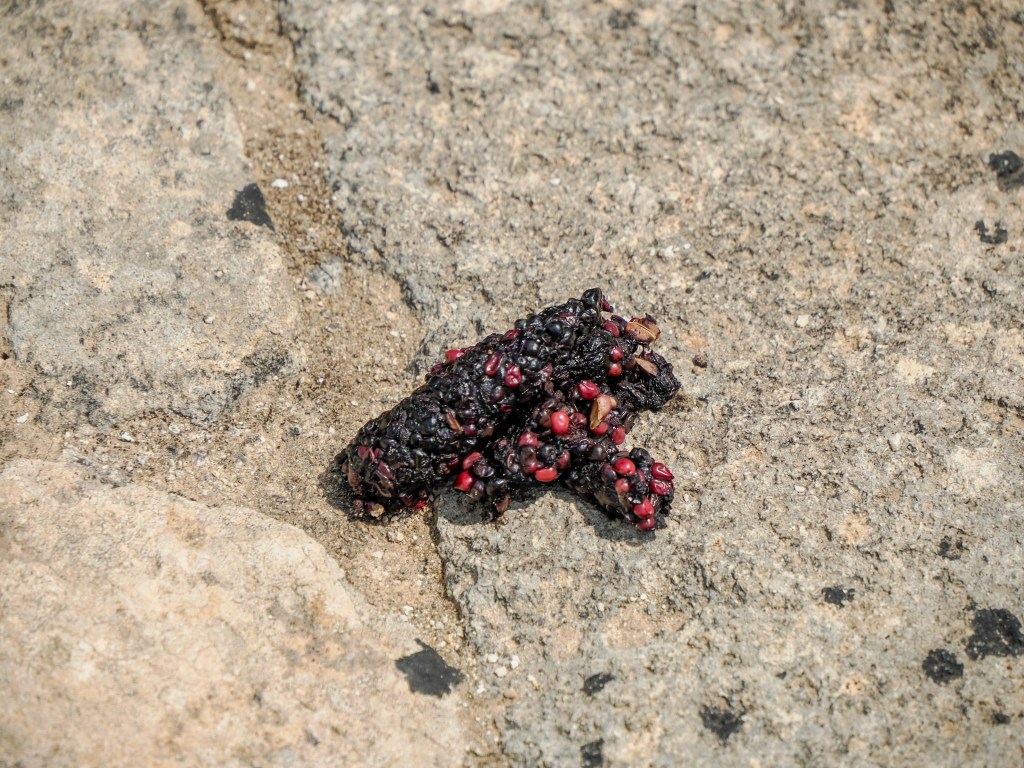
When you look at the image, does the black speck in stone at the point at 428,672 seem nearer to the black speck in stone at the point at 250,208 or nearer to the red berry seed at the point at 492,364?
the red berry seed at the point at 492,364

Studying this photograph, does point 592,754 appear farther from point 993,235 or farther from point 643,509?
point 993,235

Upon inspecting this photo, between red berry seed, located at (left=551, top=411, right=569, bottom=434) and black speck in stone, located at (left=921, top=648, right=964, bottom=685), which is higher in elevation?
red berry seed, located at (left=551, top=411, right=569, bottom=434)

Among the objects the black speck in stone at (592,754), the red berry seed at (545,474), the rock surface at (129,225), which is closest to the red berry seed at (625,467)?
the red berry seed at (545,474)

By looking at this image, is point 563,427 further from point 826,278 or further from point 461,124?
point 461,124

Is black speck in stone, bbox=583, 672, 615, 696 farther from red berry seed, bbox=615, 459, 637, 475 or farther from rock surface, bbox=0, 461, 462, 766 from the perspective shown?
red berry seed, bbox=615, 459, 637, 475

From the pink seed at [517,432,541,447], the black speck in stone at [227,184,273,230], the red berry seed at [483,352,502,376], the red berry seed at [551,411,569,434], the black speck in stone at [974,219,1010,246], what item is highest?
the black speck in stone at [974,219,1010,246]

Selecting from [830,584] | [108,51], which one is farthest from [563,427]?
[108,51]

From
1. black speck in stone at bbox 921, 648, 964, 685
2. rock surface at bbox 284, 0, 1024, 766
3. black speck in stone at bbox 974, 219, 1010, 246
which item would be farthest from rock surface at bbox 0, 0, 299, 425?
black speck in stone at bbox 974, 219, 1010, 246
